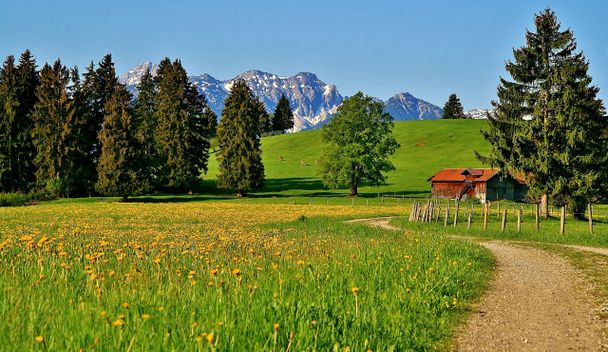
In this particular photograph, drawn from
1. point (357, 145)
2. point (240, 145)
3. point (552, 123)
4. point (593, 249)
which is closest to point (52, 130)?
point (240, 145)

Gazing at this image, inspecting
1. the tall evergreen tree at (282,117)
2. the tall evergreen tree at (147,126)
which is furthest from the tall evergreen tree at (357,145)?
the tall evergreen tree at (282,117)

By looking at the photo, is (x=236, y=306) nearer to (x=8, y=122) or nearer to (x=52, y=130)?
(x=52, y=130)

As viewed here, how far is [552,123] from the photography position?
45.3m

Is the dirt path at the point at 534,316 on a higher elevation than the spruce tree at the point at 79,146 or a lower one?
lower

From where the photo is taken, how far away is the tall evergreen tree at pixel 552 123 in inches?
1706

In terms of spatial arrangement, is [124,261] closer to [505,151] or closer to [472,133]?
[505,151]

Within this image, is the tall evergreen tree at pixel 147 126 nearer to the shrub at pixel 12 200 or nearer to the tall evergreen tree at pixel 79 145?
the tall evergreen tree at pixel 79 145

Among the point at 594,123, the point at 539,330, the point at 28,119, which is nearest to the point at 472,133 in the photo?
the point at 594,123

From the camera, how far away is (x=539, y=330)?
8352 mm

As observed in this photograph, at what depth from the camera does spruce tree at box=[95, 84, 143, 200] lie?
63.9 metres

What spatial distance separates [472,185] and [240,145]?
39.4 meters

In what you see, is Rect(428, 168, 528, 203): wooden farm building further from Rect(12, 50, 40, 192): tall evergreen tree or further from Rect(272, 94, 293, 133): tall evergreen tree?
Rect(272, 94, 293, 133): tall evergreen tree

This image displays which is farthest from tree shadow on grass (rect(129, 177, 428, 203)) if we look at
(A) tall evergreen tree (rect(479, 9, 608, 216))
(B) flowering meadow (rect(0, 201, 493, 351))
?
(B) flowering meadow (rect(0, 201, 493, 351))

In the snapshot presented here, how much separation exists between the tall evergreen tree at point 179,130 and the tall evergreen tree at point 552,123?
1717 inches
